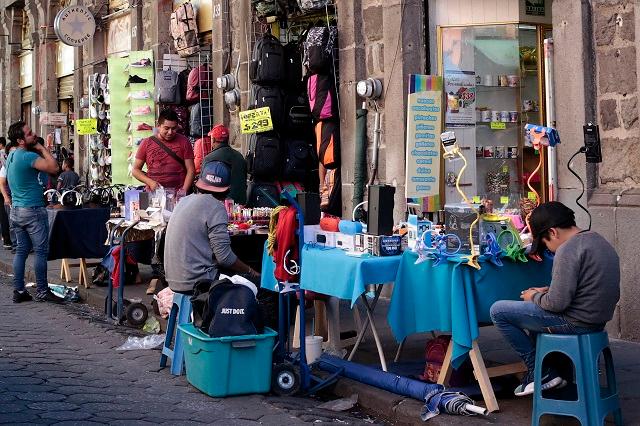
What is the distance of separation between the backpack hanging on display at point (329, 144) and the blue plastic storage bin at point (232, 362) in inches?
204

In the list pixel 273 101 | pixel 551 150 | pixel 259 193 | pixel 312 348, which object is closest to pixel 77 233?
pixel 259 193

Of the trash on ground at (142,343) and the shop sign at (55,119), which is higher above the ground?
the shop sign at (55,119)

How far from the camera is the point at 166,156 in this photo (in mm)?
10797

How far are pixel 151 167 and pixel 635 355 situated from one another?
5612mm

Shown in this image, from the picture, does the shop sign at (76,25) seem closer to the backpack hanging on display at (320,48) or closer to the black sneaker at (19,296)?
the backpack hanging on display at (320,48)

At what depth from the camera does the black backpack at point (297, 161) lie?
12523 millimetres

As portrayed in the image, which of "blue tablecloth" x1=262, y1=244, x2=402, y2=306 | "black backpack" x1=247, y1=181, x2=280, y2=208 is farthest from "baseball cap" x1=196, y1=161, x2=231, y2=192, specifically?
"black backpack" x1=247, y1=181, x2=280, y2=208

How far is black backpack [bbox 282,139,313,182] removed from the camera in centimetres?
1252

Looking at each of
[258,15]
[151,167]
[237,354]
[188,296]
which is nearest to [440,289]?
[237,354]

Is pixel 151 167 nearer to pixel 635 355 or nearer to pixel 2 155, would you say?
pixel 635 355

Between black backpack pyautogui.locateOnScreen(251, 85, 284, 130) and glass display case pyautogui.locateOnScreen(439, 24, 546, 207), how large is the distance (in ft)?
8.64

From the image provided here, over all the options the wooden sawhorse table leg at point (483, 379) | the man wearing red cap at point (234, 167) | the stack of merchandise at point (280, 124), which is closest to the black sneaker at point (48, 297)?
the man wearing red cap at point (234, 167)

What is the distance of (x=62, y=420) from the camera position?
19.5 feet

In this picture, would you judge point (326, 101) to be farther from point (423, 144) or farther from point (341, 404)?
point (341, 404)
